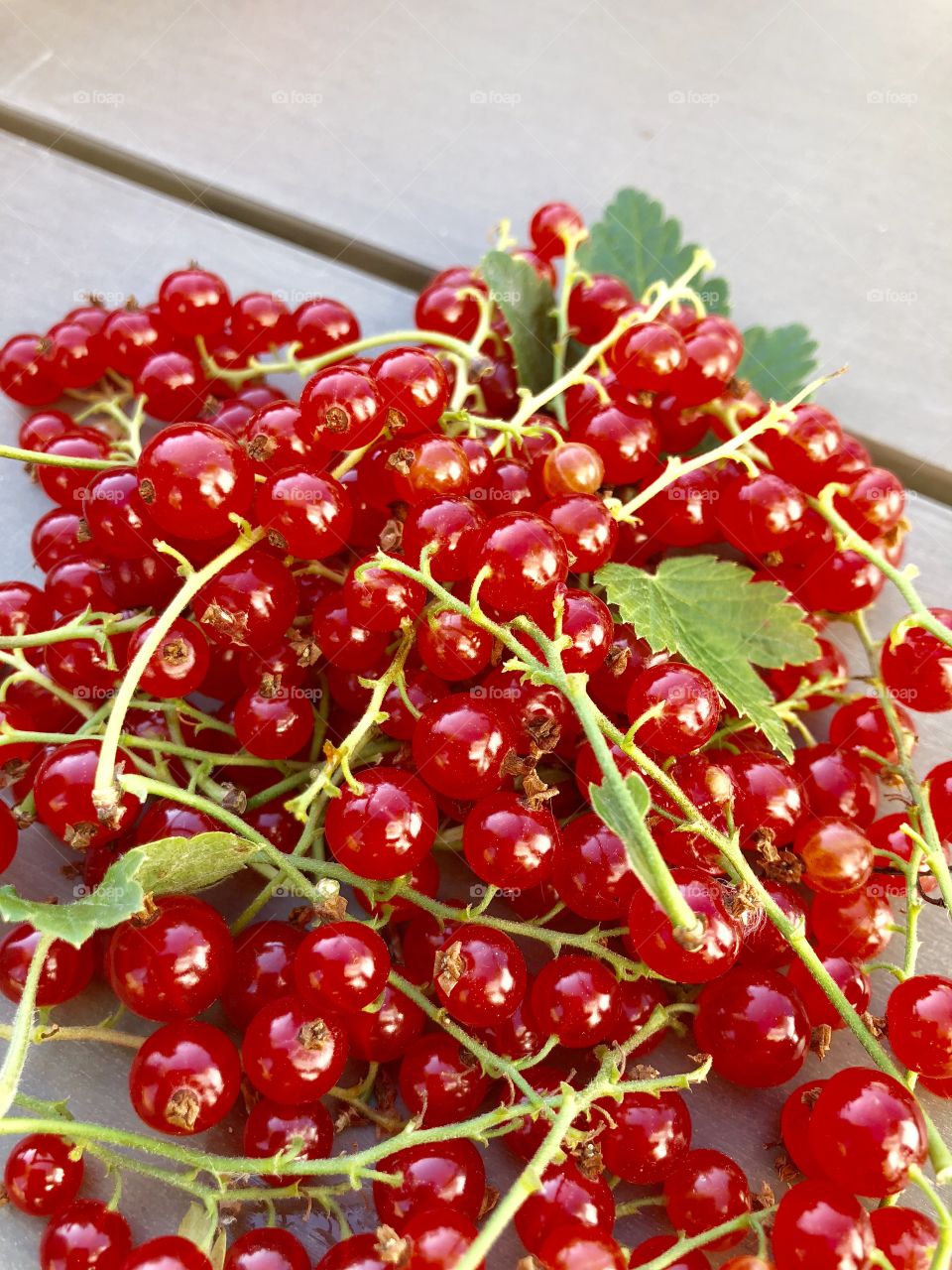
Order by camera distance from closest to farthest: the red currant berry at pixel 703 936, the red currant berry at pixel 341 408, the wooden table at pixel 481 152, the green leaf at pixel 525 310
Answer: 1. the red currant berry at pixel 703 936
2. the red currant berry at pixel 341 408
3. the green leaf at pixel 525 310
4. the wooden table at pixel 481 152

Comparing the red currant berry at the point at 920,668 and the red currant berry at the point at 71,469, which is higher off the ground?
the red currant berry at the point at 920,668

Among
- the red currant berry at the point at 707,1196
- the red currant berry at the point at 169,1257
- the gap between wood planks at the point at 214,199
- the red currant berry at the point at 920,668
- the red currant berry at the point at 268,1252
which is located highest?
the red currant berry at the point at 920,668

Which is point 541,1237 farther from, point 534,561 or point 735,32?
point 735,32

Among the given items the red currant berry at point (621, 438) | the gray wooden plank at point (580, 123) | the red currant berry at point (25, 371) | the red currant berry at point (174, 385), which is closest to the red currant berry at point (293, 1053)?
the red currant berry at point (621, 438)

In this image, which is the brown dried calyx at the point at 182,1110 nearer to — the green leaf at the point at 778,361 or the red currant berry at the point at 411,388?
the red currant berry at the point at 411,388

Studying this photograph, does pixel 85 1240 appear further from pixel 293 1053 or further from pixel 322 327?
pixel 322 327

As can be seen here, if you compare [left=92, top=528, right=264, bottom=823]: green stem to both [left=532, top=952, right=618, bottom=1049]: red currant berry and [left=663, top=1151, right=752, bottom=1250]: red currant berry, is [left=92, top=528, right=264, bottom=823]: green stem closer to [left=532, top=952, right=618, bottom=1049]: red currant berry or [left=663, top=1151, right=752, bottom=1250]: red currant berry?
[left=532, top=952, right=618, bottom=1049]: red currant berry

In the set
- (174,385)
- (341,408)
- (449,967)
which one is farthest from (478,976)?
(174,385)
